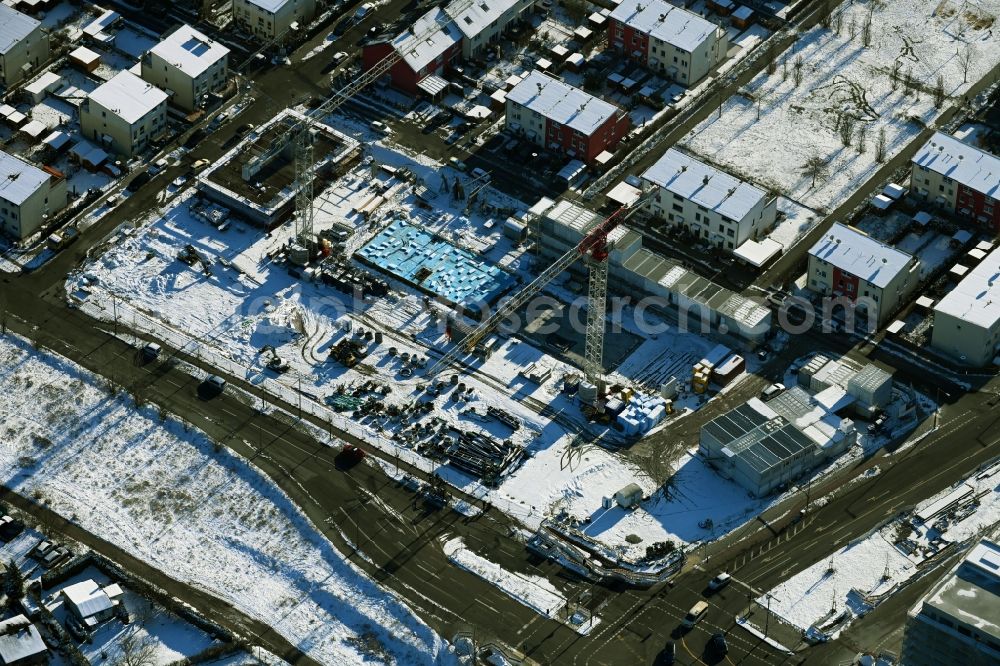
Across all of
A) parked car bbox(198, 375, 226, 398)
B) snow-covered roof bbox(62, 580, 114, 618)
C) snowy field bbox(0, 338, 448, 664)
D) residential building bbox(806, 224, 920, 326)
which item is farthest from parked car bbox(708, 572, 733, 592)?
snow-covered roof bbox(62, 580, 114, 618)

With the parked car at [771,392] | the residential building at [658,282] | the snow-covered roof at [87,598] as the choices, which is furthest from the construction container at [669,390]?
the snow-covered roof at [87,598]

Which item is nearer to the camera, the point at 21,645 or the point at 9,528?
the point at 21,645

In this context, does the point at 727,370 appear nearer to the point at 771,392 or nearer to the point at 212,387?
the point at 771,392

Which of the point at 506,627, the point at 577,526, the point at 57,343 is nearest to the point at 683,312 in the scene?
the point at 577,526

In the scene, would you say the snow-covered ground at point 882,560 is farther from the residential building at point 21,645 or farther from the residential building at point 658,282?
the residential building at point 21,645

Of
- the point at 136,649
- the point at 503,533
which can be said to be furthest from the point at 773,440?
the point at 136,649

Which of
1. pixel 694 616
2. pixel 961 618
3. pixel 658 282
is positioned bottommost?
pixel 694 616

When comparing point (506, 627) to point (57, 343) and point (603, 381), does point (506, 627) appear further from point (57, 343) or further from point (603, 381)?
point (57, 343)
